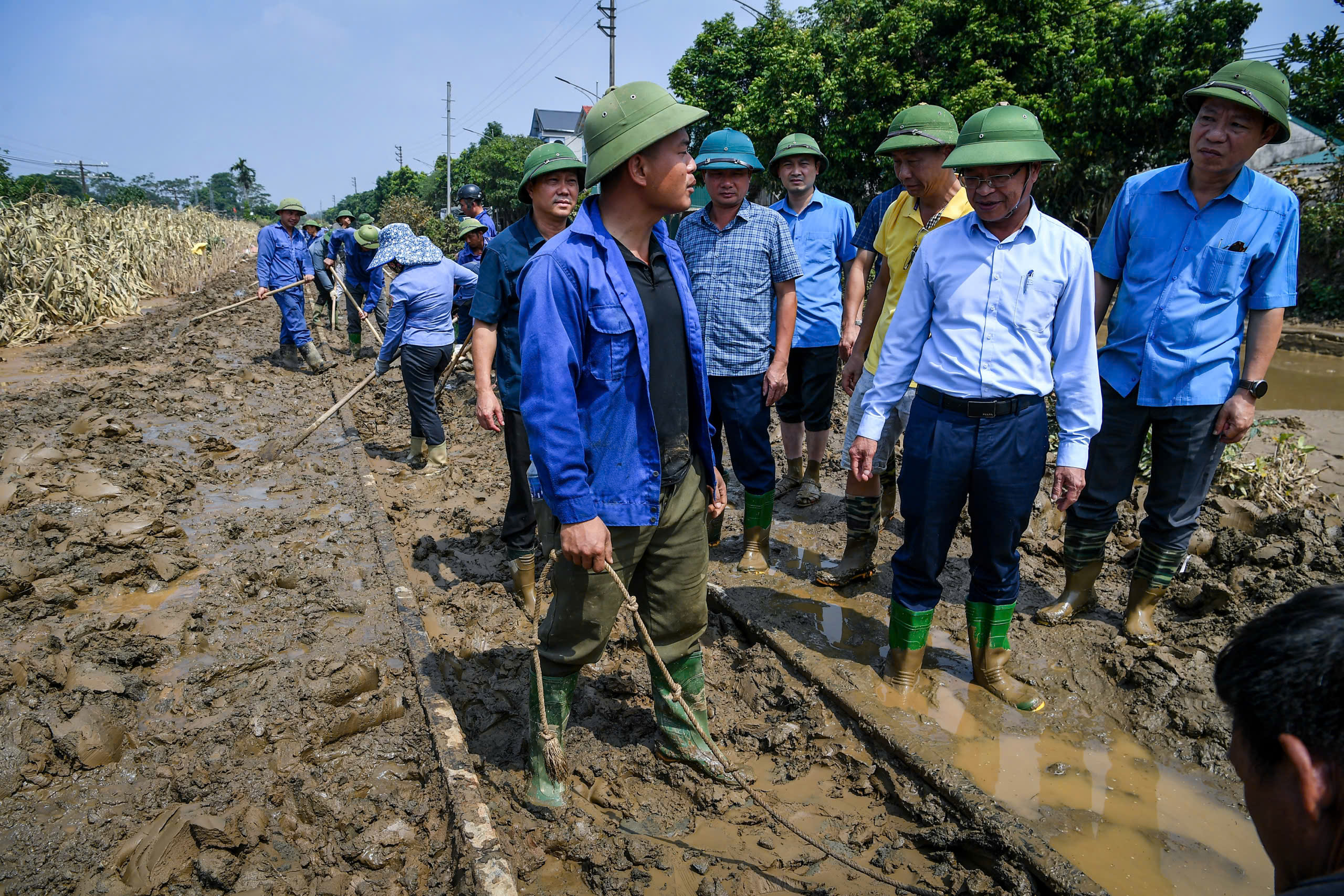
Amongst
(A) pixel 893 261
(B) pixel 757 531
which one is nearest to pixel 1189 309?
(A) pixel 893 261

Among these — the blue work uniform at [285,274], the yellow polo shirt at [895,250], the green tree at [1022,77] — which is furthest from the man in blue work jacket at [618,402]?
the green tree at [1022,77]

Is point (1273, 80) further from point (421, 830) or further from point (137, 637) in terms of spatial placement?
point (137, 637)

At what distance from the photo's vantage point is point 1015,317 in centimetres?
302

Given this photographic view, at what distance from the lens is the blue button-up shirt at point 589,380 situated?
2.40m

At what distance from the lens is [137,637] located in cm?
405

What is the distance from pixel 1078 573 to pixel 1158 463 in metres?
0.67

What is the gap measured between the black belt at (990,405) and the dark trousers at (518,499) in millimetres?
2067

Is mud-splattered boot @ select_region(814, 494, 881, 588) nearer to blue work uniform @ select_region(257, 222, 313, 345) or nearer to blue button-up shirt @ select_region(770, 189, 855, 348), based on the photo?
blue button-up shirt @ select_region(770, 189, 855, 348)

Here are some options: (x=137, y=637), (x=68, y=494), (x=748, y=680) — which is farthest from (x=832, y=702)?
(x=68, y=494)

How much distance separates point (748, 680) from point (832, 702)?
16.9 inches

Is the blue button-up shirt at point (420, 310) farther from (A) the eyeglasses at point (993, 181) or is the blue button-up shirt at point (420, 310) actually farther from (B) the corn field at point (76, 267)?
(B) the corn field at point (76, 267)

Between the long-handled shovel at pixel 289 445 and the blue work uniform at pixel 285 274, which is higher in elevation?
the blue work uniform at pixel 285 274

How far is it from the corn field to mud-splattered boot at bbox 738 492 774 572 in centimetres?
1331

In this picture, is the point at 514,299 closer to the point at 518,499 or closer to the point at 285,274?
the point at 518,499
